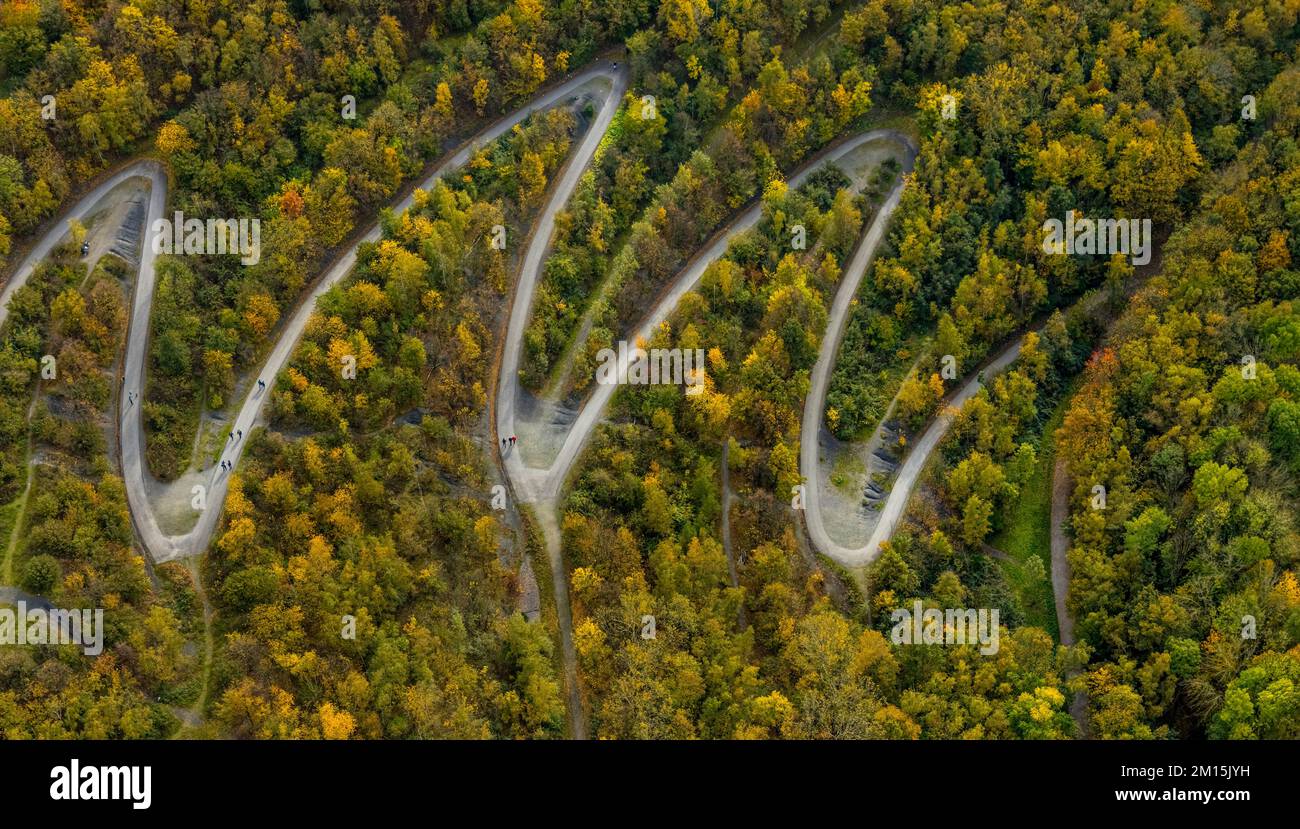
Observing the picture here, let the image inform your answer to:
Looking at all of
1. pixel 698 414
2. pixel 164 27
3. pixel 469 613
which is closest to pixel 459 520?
pixel 469 613

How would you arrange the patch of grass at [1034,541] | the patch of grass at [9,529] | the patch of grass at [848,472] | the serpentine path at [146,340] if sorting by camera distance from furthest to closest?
1. the patch of grass at [848,472]
2. the patch of grass at [1034,541]
3. the serpentine path at [146,340]
4. the patch of grass at [9,529]

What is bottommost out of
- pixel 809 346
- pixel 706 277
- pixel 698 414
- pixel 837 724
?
pixel 837 724

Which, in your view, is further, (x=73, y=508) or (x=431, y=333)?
(x=431, y=333)

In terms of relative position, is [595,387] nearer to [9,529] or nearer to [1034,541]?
[1034,541]

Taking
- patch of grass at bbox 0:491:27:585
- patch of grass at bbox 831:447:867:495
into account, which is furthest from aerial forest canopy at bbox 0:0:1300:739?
patch of grass at bbox 831:447:867:495

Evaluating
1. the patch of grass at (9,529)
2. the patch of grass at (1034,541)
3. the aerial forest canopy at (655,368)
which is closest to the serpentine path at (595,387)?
the aerial forest canopy at (655,368)

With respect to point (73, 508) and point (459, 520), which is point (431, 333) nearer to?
point (459, 520)

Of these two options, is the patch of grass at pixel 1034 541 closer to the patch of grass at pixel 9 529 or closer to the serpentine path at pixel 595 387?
the serpentine path at pixel 595 387

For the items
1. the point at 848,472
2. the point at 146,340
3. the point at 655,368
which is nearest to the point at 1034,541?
the point at 848,472
